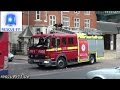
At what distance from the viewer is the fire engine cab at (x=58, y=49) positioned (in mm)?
19922

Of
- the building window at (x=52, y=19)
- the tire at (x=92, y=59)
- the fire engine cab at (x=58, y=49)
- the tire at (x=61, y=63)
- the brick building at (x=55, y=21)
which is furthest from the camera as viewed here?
the building window at (x=52, y=19)

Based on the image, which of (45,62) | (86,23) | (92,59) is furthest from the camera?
(86,23)

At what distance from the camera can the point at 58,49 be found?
802 inches

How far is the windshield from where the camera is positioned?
1981cm

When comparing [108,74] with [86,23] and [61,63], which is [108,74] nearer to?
[61,63]

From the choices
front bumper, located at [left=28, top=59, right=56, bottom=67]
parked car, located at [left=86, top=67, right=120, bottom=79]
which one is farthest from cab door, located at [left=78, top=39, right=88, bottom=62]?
parked car, located at [left=86, top=67, right=120, bottom=79]

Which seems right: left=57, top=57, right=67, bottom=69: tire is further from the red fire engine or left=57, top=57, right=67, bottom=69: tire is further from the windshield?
the red fire engine

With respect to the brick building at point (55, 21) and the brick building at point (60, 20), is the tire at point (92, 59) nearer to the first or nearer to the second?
the brick building at point (55, 21)

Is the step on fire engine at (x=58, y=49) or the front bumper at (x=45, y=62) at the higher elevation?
the step on fire engine at (x=58, y=49)

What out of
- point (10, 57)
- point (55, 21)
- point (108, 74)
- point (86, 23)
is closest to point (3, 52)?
point (108, 74)

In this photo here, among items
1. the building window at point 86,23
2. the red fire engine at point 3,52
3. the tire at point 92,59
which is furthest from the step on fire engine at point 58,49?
the building window at point 86,23
